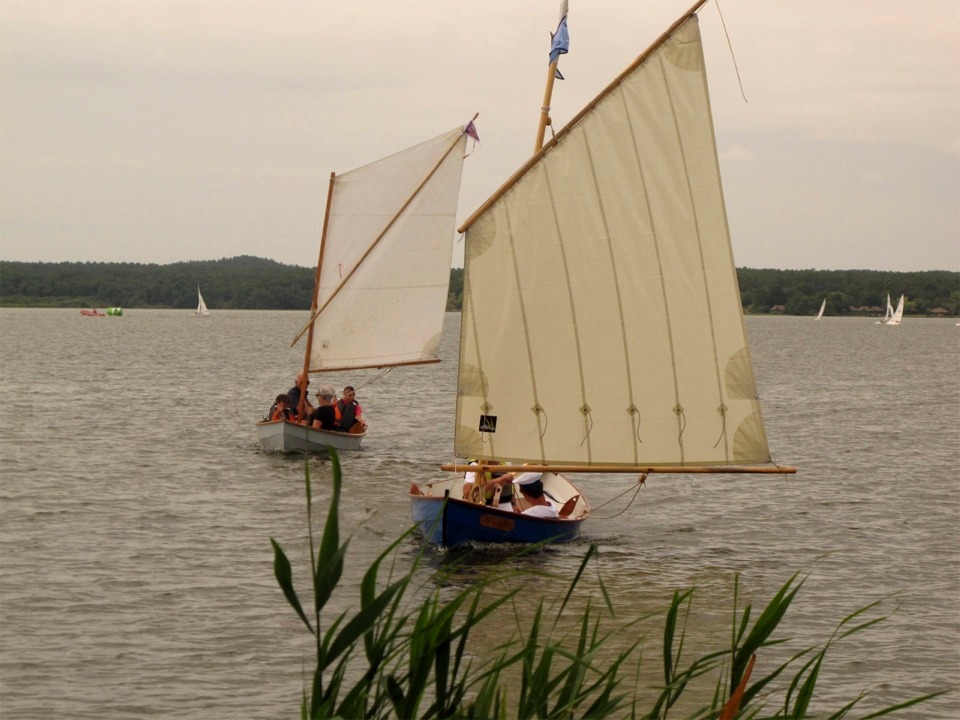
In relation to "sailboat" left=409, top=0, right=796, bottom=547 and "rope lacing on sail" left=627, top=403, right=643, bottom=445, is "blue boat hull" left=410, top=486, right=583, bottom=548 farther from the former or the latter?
"rope lacing on sail" left=627, top=403, right=643, bottom=445

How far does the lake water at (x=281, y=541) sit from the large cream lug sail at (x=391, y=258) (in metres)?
2.85

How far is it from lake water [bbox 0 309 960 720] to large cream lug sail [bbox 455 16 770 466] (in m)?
2.14

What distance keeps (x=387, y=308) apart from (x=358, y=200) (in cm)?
257

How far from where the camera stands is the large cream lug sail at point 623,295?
1672 centimetres

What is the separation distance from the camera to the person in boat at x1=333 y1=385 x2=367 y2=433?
1138 inches

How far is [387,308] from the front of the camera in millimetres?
28547

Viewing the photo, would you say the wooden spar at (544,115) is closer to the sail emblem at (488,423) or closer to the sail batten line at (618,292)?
the sail batten line at (618,292)

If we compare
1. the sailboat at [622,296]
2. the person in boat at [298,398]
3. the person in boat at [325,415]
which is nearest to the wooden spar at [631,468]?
the sailboat at [622,296]

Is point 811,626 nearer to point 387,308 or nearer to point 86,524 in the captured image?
point 86,524

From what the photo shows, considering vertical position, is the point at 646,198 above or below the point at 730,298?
above

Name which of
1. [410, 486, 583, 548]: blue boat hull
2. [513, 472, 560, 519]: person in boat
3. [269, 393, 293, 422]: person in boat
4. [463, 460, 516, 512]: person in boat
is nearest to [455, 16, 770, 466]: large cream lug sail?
[410, 486, 583, 548]: blue boat hull

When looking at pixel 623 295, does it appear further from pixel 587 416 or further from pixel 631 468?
pixel 631 468

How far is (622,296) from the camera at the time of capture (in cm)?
1691

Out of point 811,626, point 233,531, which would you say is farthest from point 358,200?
point 811,626
